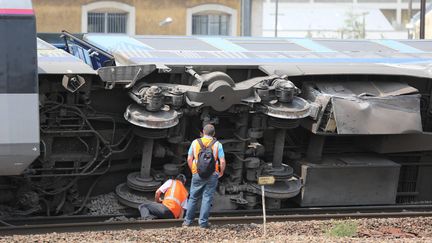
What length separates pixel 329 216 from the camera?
962cm

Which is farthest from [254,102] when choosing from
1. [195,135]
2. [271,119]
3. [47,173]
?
[47,173]

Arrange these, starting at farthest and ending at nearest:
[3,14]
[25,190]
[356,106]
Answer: [356,106] < [25,190] < [3,14]

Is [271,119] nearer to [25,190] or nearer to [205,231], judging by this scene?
[205,231]

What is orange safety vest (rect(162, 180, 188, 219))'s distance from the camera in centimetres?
923

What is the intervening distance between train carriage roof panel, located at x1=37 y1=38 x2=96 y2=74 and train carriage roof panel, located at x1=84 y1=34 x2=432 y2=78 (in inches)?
34.2

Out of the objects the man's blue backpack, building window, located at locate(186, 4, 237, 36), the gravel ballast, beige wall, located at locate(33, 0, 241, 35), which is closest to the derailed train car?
the man's blue backpack

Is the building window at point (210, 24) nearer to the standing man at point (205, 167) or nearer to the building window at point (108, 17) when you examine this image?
the building window at point (108, 17)

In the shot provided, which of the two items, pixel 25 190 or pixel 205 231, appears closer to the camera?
pixel 205 231

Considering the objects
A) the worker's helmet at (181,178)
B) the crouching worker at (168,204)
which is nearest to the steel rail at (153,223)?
the crouching worker at (168,204)

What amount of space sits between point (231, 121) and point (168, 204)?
1798 mm

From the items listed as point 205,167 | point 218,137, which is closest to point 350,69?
point 218,137

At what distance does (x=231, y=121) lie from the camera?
33.6ft

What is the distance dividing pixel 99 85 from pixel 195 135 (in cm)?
174

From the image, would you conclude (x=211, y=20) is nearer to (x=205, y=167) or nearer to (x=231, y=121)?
(x=231, y=121)
